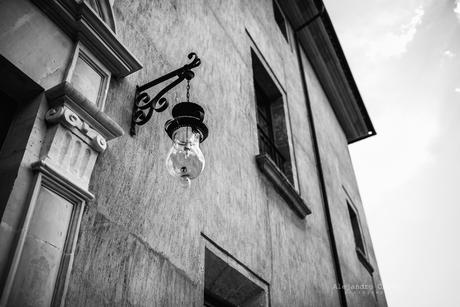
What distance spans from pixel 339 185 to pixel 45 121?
7.29 meters

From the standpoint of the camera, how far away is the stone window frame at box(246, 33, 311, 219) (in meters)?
4.68

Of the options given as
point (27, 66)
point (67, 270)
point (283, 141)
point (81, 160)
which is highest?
point (283, 141)

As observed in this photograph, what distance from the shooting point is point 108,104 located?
264 centimetres

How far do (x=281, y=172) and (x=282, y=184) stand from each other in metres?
0.16

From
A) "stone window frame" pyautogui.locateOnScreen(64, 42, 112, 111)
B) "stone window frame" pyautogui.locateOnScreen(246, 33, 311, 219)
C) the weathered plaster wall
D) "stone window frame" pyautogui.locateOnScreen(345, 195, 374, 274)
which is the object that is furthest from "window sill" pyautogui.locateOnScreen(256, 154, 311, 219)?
"stone window frame" pyautogui.locateOnScreen(345, 195, 374, 274)

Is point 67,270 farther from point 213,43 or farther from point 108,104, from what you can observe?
point 213,43

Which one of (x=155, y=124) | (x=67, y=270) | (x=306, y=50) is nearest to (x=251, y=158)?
(x=155, y=124)

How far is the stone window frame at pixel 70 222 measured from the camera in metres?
1.72

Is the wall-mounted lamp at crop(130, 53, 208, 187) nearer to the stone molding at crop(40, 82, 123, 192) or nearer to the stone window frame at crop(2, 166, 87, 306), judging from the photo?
the stone molding at crop(40, 82, 123, 192)

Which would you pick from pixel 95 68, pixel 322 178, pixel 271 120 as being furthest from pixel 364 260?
pixel 95 68

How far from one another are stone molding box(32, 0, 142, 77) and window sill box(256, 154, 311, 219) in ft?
7.43

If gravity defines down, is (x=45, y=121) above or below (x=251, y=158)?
below

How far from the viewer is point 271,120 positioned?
6.53m

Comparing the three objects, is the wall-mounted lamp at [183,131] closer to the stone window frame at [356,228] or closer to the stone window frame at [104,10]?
the stone window frame at [104,10]
